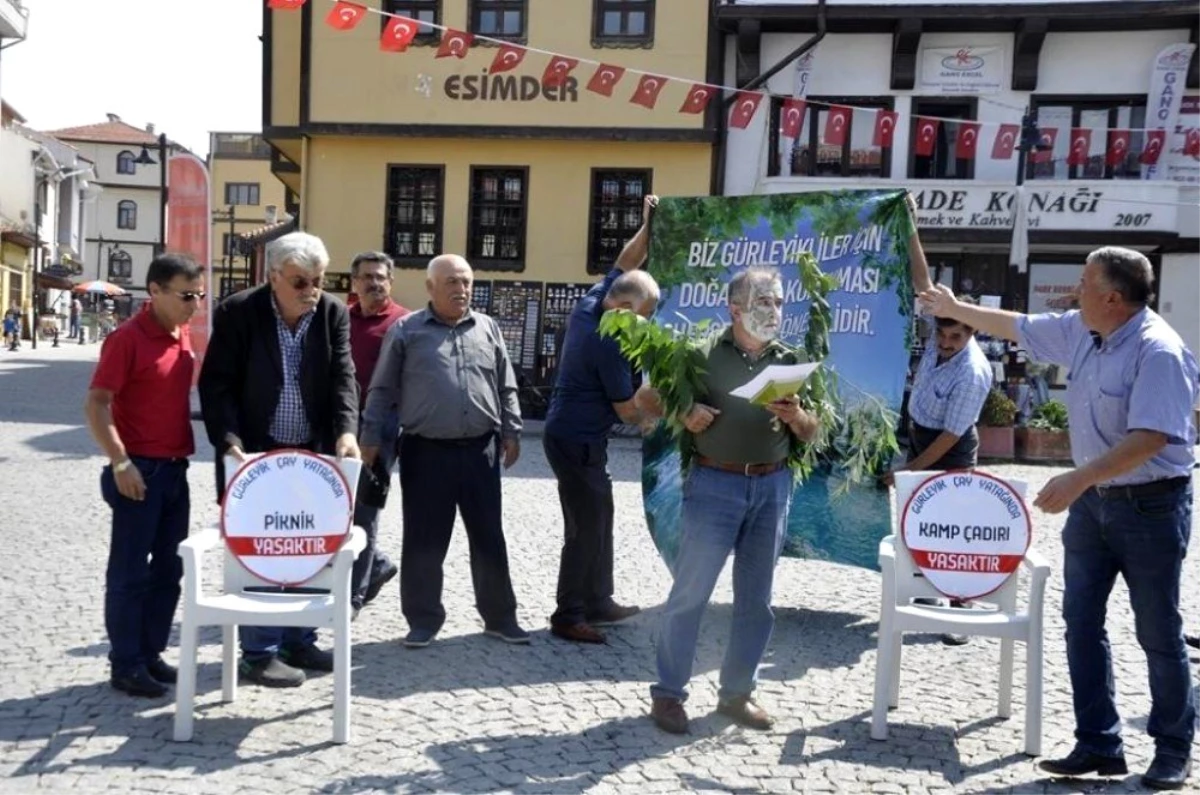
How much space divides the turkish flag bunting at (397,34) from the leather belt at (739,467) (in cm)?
1014

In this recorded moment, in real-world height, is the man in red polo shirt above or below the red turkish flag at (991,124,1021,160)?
below

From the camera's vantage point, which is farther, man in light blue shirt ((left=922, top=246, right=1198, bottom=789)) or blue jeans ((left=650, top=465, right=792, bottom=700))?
blue jeans ((left=650, top=465, right=792, bottom=700))

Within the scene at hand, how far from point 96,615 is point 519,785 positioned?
313 centimetres

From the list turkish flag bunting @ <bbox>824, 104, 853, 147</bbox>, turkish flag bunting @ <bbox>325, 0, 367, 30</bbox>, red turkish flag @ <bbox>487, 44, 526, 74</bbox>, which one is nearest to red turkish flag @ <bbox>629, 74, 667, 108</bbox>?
red turkish flag @ <bbox>487, 44, 526, 74</bbox>

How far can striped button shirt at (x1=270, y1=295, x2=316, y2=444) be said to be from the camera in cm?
545

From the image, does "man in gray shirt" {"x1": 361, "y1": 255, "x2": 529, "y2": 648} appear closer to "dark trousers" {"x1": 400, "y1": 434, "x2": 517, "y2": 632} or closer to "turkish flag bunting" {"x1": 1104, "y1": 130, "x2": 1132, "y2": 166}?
"dark trousers" {"x1": 400, "y1": 434, "x2": 517, "y2": 632}

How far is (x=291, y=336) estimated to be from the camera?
5484mm

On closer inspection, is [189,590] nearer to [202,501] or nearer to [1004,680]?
[1004,680]

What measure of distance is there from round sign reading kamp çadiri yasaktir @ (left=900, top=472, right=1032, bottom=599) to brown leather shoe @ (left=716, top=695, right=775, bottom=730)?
887mm

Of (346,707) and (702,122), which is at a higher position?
(702,122)

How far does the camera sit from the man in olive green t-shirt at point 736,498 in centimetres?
493

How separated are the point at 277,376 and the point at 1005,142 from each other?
15.6m

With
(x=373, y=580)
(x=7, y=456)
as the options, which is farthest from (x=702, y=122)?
(x=373, y=580)

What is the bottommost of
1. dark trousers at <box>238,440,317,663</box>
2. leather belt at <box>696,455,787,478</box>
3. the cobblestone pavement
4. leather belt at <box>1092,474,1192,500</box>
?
the cobblestone pavement
